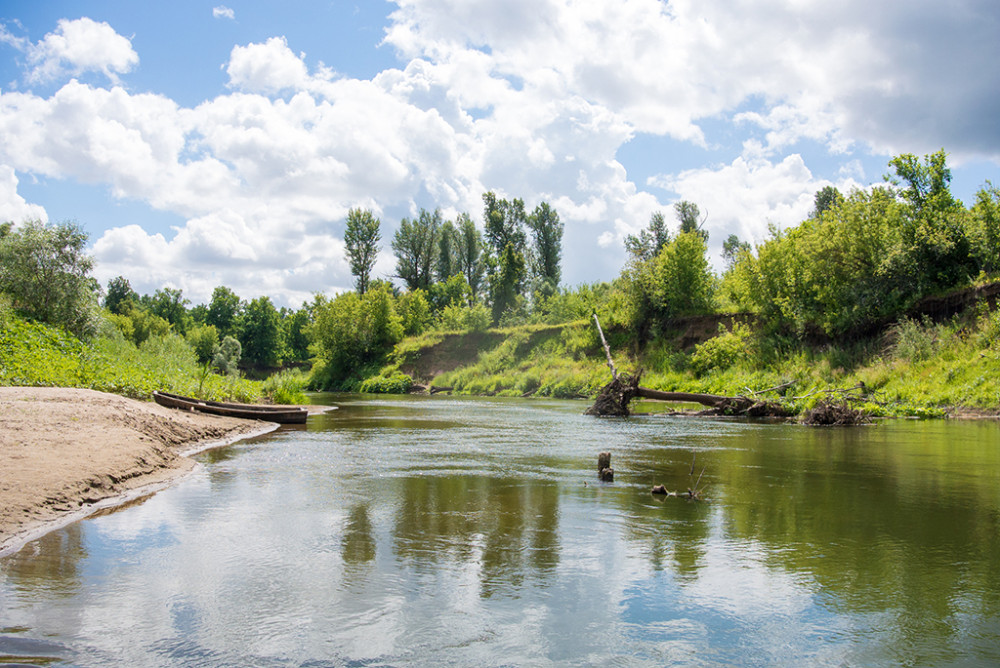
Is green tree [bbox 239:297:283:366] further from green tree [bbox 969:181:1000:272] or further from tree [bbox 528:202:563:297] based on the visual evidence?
green tree [bbox 969:181:1000:272]

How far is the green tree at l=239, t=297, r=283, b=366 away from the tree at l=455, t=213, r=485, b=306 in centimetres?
3845

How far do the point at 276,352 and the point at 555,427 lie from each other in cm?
9154

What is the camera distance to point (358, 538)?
7.32 meters

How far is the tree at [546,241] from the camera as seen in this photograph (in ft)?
250

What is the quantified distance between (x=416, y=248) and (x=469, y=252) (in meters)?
6.52

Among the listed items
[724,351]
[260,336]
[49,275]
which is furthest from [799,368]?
[260,336]

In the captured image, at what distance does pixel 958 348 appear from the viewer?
2481cm

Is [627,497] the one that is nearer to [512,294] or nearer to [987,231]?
[987,231]

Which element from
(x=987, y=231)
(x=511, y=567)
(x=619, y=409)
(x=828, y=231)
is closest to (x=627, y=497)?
(x=511, y=567)

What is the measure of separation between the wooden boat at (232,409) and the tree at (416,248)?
60.3 metres

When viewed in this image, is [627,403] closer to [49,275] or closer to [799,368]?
[799,368]

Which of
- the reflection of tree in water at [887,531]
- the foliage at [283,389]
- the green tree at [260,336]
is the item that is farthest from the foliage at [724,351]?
the green tree at [260,336]

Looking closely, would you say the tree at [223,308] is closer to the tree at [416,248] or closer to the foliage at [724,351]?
the tree at [416,248]

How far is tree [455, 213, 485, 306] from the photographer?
82250 millimetres
